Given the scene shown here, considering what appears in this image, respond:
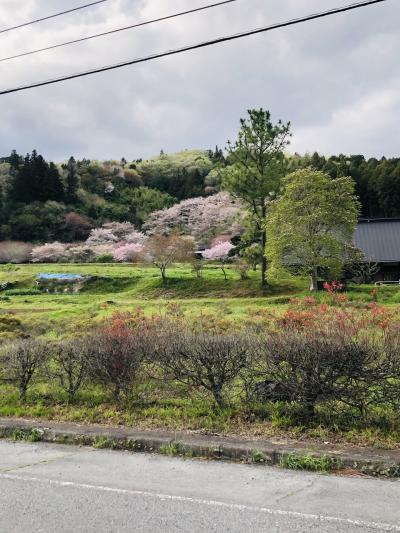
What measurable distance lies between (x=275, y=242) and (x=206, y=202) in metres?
25.2

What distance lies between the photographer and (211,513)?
4.00 meters

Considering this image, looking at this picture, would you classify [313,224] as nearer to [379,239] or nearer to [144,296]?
[379,239]

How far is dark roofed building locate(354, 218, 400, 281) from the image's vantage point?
3291 centimetres

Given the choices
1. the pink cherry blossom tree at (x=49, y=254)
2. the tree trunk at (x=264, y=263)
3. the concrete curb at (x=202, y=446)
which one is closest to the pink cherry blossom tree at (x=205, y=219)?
the pink cherry blossom tree at (x=49, y=254)

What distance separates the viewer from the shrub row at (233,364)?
5.93 meters

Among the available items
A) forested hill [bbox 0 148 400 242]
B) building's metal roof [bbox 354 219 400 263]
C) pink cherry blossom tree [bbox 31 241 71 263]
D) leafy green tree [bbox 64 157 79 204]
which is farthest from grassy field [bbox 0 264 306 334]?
leafy green tree [bbox 64 157 79 204]

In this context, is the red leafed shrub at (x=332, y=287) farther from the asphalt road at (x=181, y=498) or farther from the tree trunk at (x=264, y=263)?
the asphalt road at (x=181, y=498)

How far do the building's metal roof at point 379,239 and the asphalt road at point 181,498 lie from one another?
1143 inches

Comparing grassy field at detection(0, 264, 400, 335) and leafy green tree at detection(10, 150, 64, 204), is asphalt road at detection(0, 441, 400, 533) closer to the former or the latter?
grassy field at detection(0, 264, 400, 335)

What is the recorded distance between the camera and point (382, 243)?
3444 centimetres

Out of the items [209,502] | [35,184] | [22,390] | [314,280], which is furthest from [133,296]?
[35,184]

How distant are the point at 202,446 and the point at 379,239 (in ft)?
105

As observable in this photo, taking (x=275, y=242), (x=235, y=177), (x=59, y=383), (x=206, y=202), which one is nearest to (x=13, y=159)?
(x=206, y=202)

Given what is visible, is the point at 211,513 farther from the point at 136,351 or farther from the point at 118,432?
the point at 136,351
